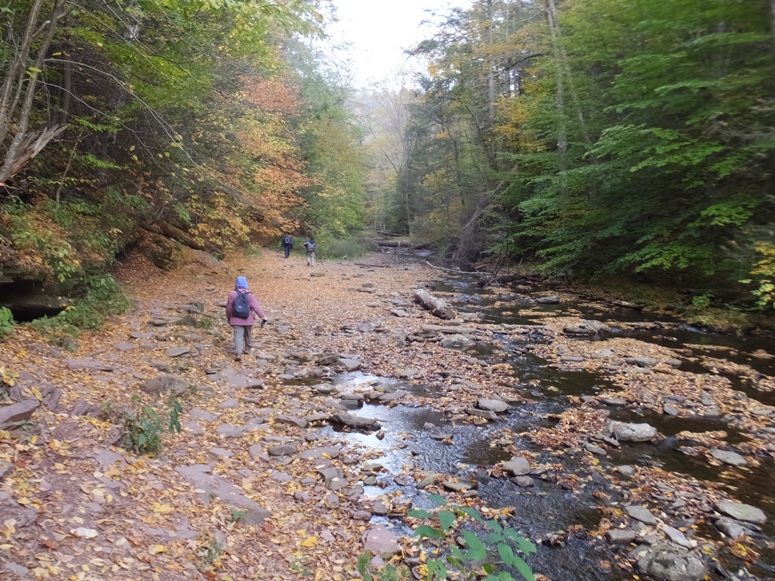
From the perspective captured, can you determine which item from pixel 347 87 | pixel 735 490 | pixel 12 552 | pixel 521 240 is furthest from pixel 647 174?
pixel 347 87

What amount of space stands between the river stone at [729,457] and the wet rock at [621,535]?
2.41 meters

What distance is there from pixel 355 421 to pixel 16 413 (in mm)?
4095

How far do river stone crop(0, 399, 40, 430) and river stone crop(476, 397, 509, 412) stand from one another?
6013mm

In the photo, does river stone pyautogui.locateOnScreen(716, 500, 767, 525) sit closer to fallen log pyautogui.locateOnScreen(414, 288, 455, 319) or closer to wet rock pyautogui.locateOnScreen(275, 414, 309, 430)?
wet rock pyautogui.locateOnScreen(275, 414, 309, 430)

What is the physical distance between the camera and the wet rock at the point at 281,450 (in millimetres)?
5848

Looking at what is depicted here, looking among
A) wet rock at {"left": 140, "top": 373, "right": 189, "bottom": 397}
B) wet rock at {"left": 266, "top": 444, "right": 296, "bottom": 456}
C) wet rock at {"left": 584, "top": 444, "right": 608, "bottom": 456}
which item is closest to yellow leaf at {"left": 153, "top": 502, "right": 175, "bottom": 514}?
wet rock at {"left": 266, "top": 444, "right": 296, "bottom": 456}

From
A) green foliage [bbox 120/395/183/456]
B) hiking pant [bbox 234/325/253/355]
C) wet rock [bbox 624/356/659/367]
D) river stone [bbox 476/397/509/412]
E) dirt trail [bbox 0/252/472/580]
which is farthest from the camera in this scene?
wet rock [bbox 624/356/659/367]

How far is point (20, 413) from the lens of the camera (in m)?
4.39

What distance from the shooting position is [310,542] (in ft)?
13.9

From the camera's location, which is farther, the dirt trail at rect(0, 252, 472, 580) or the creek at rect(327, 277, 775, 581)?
the creek at rect(327, 277, 775, 581)

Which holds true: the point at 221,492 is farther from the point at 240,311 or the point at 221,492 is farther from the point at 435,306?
the point at 435,306

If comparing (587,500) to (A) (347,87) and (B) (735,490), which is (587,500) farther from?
(A) (347,87)

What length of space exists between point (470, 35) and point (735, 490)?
25.8 meters

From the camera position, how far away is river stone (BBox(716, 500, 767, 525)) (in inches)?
190
